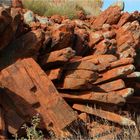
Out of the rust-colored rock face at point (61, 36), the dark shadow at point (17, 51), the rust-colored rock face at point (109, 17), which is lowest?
the dark shadow at point (17, 51)

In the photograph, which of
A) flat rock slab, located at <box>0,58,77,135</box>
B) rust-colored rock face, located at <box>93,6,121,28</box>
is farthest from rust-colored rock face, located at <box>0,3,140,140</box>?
rust-colored rock face, located at <box>93,6,121,28</box>

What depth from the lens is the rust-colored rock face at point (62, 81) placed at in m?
9.65

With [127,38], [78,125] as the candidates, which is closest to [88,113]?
[78,125]

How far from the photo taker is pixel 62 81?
423 inches

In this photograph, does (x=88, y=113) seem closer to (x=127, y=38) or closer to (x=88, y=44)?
(x=88, y=44)

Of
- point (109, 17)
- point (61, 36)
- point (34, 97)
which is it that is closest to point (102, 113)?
point (34, 97)

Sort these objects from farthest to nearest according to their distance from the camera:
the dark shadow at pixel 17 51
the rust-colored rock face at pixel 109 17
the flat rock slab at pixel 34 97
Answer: the rust-colored rock face at pixel 109 17
the dark shadow at pixel 17 51
the flat rock slab at pixel 34 97

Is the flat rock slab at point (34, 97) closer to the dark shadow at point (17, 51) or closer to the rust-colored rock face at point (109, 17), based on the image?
the dark shadow at point (17, 51)

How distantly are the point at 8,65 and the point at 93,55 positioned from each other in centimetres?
233

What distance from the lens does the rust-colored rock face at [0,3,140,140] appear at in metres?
9.65

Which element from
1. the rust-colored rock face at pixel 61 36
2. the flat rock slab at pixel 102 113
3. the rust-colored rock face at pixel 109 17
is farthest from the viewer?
the rust-colored rock face at pixel 109 17

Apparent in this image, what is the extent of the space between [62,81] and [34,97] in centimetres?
112

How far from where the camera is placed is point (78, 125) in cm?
995

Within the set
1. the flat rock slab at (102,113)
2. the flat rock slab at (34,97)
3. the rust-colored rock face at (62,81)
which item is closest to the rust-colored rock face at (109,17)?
the rust-colored rock face at (62,81)
